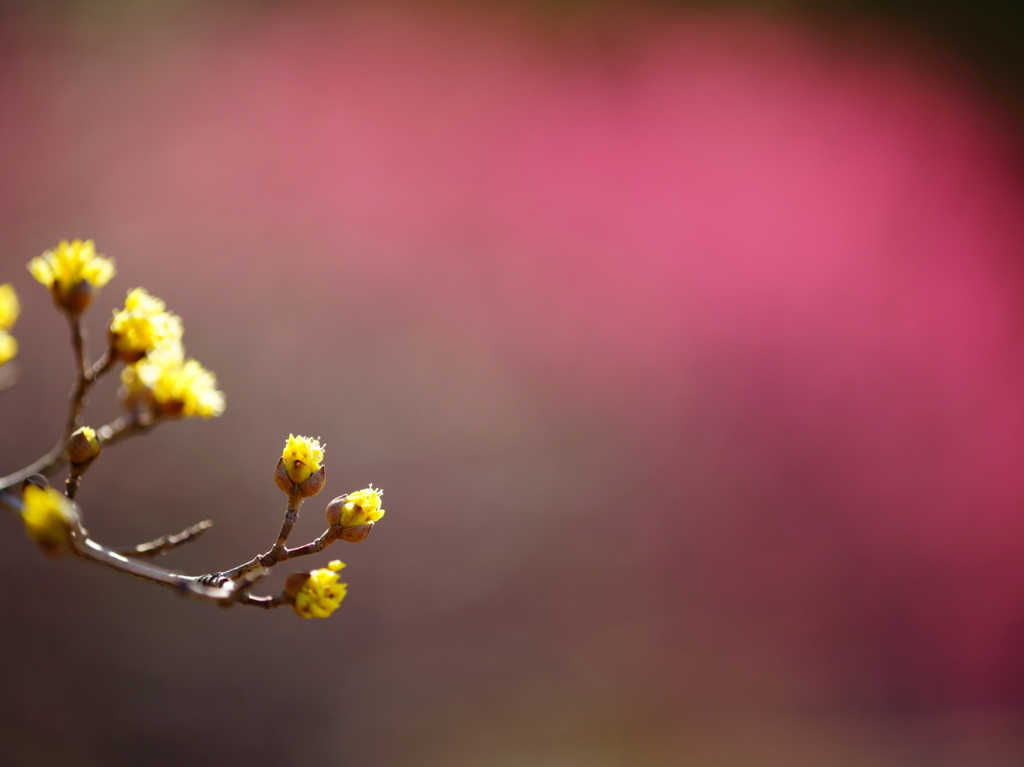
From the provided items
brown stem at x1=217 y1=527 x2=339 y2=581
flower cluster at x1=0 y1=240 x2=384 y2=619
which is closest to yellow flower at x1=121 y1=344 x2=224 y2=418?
flower cluster at x1=0 y1=240 x2=384 y2=619

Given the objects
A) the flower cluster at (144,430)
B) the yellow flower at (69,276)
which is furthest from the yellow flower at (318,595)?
the yellow flower at (69,276)

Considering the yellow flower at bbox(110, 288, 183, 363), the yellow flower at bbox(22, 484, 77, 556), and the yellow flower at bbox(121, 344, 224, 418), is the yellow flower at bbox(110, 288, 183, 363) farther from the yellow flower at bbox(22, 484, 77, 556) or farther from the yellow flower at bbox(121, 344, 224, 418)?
the yellow flower at bbox(22, 484, 77, 556)

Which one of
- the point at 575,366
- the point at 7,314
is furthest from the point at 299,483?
the point at 575,366

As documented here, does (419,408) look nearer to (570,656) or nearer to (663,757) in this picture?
(570,656)

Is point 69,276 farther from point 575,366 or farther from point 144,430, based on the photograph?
point 575,366

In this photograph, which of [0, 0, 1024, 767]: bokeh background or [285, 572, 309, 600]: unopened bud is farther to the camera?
[0, 0, 1024, 767]: bokeh background
